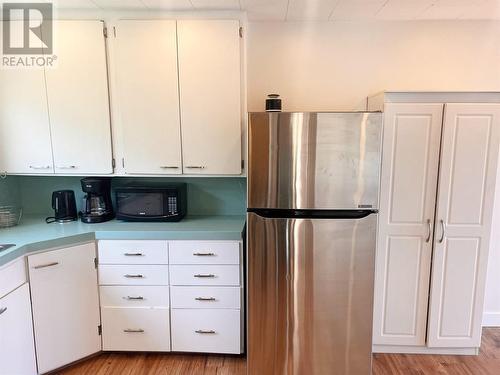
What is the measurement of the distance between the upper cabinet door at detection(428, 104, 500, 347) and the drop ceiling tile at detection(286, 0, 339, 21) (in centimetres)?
103

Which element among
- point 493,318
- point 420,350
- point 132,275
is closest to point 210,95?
point 132,275

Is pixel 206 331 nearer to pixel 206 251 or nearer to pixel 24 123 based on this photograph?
pixel 206 251

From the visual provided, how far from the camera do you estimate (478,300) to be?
7.38ft

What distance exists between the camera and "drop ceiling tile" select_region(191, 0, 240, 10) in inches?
80.9

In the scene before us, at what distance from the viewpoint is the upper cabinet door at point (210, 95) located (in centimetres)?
217

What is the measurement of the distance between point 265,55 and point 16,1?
5.53 feet

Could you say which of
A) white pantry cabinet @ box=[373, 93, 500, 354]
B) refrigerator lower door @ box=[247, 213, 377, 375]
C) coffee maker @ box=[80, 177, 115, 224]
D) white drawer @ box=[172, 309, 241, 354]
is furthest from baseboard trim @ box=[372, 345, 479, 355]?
coffee maker @ box=[80, 177, 115, 224]

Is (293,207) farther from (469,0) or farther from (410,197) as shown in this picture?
(469,0)

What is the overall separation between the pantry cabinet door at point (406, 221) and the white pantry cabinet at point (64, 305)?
1.97m

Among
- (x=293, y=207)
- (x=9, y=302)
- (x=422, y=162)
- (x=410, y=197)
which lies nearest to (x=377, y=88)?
(x=422, y=162)

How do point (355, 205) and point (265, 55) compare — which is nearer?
point (355, 205)

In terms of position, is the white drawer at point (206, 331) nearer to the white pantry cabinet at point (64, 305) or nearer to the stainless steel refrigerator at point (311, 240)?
the stainless steel refrigerator at point (311, 240)

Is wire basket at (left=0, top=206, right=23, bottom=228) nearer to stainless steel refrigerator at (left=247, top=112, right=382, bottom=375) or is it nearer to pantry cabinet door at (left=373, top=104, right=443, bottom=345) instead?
stainless steel refrigerator at (left=247, top=112, right=382, bottom=375)

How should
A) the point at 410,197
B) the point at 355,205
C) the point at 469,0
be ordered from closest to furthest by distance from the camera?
the point at 355,205 < the point at 469,0 < the point at 410,197
